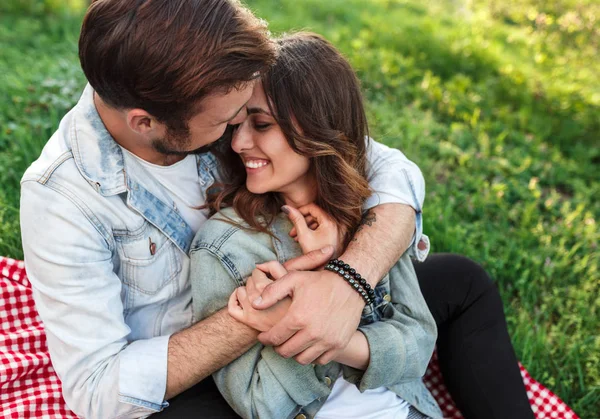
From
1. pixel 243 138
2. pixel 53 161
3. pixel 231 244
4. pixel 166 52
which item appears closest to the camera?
pixel 166 52

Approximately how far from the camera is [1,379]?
2.06 m

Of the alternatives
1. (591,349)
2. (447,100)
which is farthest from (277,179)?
(447,100)

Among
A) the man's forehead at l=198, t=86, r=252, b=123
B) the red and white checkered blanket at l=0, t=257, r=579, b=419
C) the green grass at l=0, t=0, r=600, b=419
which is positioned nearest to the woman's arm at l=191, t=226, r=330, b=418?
the man's forehead at l=198, t=86, r=252, b=123

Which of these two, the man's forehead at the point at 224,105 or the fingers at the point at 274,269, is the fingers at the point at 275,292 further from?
the man's forehead at the point at 224,105

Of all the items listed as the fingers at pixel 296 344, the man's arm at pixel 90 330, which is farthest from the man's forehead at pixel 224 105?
the fingers at pixel 296 344

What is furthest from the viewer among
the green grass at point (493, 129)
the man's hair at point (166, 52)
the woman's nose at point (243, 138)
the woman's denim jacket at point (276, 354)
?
the green grass at point (493, 129)

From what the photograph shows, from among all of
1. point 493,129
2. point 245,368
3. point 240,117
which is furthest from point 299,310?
point 493,129

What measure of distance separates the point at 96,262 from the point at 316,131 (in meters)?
0.92

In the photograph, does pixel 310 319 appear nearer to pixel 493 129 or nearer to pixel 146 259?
pixel 146 259

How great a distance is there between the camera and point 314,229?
231 cm

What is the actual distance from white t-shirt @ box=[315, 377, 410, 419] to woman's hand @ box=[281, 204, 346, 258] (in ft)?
1.63

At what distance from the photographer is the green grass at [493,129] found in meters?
3.15

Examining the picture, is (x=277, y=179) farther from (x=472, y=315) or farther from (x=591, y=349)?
(x=591, y=349)

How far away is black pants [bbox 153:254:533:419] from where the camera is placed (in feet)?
7.79
